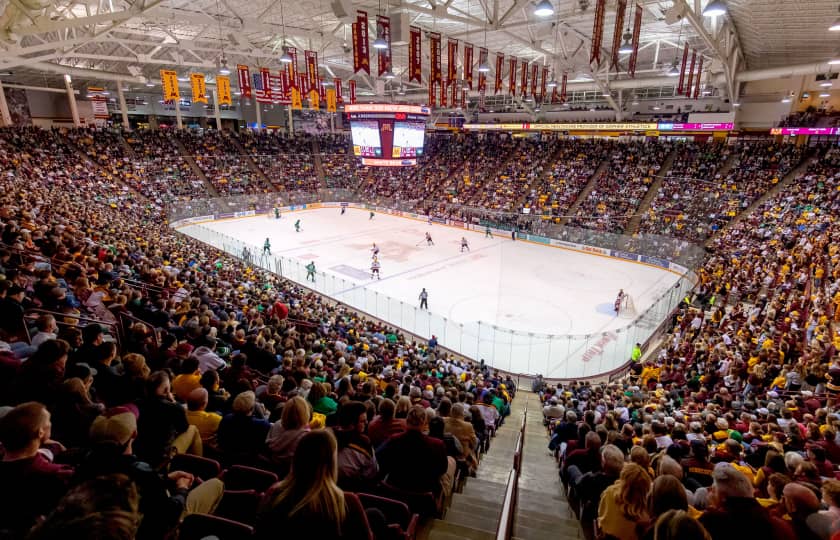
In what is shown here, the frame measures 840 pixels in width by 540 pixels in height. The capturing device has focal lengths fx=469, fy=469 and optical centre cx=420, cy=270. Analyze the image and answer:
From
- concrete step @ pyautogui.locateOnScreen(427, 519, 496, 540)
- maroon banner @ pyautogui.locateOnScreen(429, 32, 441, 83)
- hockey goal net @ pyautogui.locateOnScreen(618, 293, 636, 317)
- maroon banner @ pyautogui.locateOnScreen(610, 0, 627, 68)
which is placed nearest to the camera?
concrete step @ pyautogui.locateOnScreen(427, 519, 496, 540)

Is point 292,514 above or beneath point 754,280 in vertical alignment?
above

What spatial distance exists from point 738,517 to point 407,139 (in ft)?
108

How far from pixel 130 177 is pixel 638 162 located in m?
43.5

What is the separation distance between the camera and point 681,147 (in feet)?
127

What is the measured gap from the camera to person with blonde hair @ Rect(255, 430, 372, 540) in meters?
2.16

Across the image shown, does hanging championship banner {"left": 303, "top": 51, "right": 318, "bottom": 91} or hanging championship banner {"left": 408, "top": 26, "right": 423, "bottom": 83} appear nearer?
hanging championship banner {"left": 408, "top": 26, "right": 423, "bottom": 83}

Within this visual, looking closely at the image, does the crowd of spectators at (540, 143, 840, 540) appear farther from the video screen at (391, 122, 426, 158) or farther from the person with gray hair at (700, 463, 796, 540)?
the video screen at (391, 122, 426, 158)

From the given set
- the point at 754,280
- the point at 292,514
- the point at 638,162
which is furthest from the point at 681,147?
the point at 292,514

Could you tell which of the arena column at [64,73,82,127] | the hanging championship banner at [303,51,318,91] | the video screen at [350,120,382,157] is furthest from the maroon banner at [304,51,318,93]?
the arena column at [64,73,82,127]

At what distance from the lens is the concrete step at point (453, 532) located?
402cm

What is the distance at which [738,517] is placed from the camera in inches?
117

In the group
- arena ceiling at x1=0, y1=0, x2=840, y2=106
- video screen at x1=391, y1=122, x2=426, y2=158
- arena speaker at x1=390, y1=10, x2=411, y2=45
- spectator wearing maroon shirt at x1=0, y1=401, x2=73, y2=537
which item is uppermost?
arena ceiling at x1=0, y1=0, x2=840, y2=106

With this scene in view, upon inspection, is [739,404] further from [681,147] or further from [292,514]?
[681,147]

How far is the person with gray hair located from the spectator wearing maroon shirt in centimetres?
383
